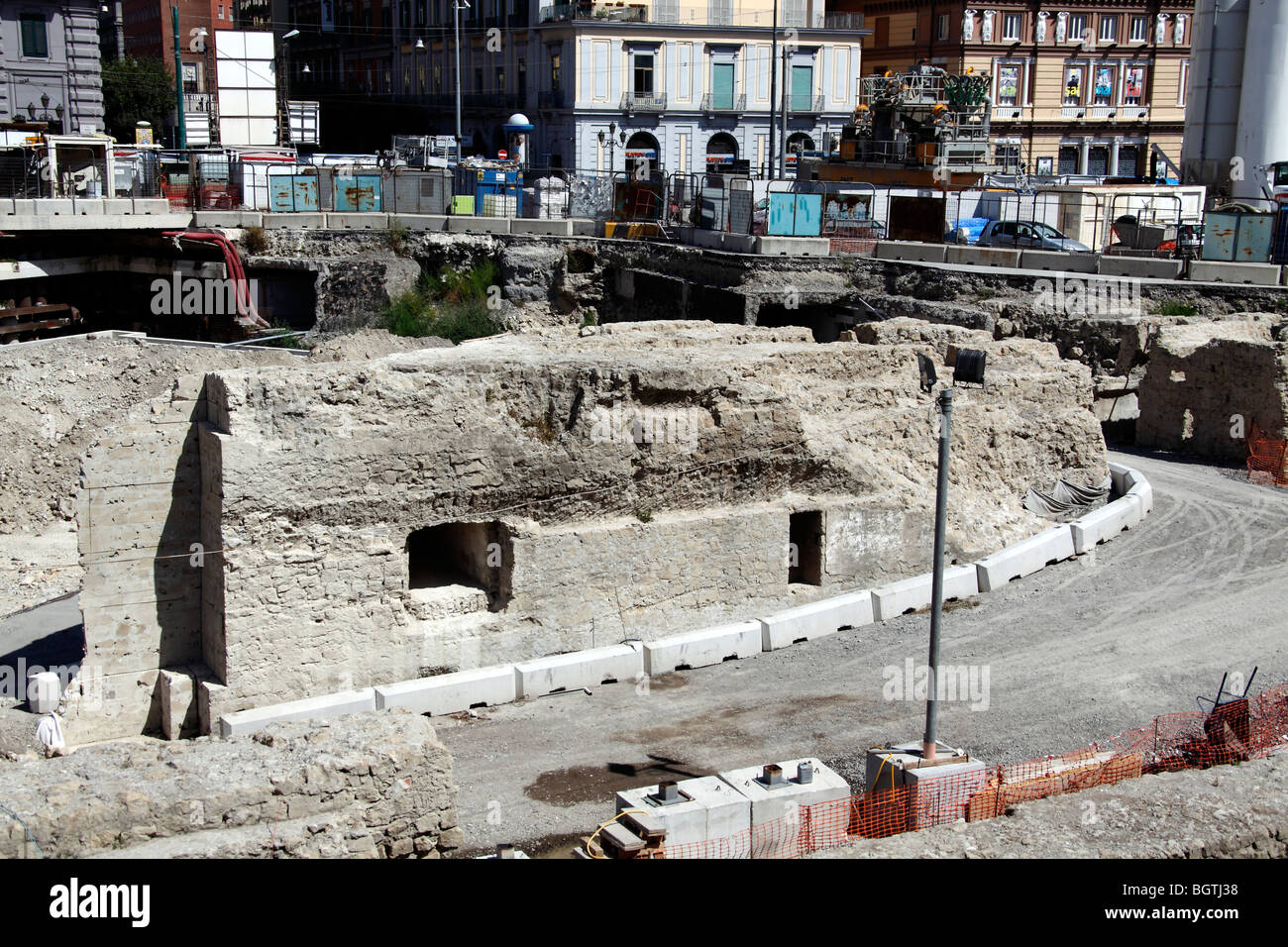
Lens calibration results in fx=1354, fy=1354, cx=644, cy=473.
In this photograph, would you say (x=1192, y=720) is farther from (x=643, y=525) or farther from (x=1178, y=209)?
(x=1178, y=209)

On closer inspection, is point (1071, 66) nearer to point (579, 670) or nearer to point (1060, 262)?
point (1060, 262)

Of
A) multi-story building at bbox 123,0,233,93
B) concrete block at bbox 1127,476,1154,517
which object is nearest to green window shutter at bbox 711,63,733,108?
multi-story building at bbox 123,0,233,93

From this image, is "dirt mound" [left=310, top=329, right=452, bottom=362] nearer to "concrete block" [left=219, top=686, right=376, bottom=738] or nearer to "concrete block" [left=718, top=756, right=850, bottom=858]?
"concrete block" [left=219, top=686, right=376, bottom=738]

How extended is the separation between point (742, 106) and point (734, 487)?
41.1 m

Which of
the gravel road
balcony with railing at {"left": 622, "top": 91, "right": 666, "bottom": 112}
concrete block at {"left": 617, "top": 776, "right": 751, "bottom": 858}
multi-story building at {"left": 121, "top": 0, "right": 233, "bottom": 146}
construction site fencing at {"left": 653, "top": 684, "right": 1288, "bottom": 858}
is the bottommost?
the gravel road

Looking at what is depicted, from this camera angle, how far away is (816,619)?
15398mm

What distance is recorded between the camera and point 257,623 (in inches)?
505

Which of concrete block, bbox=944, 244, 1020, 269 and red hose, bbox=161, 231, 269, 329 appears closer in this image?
concrete block, bbox=944, 244, 1020, 269

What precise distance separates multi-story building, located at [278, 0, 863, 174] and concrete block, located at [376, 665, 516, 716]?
39276 mm

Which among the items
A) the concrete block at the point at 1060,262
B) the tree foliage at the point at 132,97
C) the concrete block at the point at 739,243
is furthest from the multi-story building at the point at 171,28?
the concrete block at the point at 1060,262

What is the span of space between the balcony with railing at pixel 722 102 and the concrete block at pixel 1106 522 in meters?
37.0

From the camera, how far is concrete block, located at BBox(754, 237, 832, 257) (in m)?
31.9

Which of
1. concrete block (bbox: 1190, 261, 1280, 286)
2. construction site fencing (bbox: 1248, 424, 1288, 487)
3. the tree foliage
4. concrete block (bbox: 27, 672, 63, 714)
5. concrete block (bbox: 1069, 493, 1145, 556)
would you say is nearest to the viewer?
concrete block (bbox: 27, 672, 63, 714)
